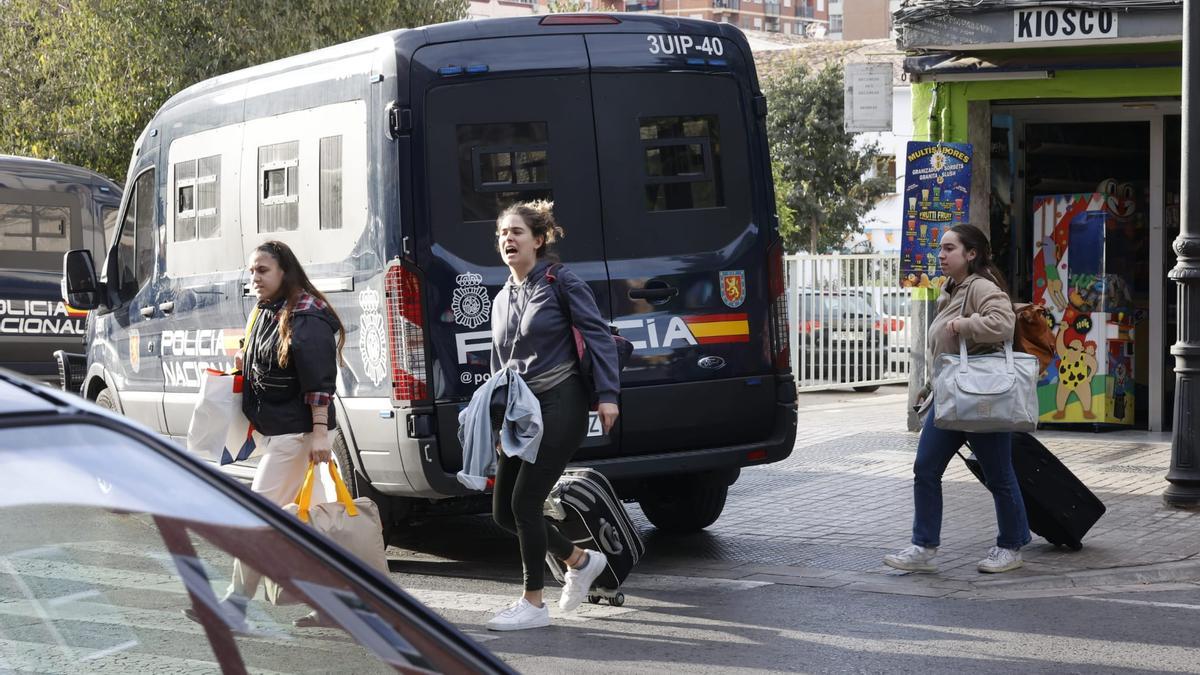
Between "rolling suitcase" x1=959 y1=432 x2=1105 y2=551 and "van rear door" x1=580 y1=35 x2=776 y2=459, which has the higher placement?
"van rear door" x1=580 y1=35 x2=776 y2=459

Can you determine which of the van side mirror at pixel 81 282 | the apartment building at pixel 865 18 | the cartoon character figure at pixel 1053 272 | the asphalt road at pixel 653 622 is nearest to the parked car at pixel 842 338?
the cartoon character figure at pixel 1053 272

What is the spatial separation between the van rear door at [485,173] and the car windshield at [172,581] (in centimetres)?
466

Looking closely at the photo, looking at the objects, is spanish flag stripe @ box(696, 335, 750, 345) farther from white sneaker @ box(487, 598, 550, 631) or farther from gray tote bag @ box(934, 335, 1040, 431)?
white sneaker @ box(487, 598, 550, 631)

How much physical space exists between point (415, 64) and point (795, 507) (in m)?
3.99

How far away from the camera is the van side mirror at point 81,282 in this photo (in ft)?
31.0

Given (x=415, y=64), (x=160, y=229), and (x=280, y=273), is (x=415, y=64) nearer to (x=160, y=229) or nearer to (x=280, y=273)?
(x=280, y=273)

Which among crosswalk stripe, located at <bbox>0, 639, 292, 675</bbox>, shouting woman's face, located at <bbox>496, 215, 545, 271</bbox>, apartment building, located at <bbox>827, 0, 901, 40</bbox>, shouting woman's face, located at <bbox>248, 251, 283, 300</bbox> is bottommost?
crosswalk stripe, located at <bbox>0, 639, 292, 675</bbox>

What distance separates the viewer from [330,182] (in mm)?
7703

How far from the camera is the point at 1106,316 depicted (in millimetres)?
13219

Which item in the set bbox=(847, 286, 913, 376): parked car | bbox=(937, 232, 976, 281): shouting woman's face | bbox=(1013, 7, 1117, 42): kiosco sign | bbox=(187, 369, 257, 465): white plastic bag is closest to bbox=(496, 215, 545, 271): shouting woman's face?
bbox=(187, 369, 257, 465): white plastic bag

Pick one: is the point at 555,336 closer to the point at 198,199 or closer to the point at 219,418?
the point at 219,418

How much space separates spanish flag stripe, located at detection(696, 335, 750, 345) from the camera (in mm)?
7688

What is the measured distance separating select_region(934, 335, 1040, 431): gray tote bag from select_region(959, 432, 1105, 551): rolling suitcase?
52cm

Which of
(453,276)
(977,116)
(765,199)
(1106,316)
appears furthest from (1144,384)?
(453,276)
